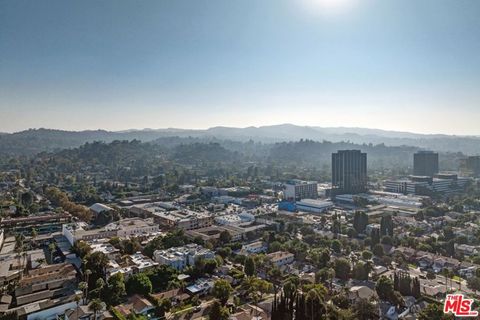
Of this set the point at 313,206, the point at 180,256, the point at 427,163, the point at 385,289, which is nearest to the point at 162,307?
the point at 180,256

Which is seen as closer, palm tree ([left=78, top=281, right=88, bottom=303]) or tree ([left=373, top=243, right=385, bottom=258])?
palm tree ([left=78, top=281, right=88, bottom=303])

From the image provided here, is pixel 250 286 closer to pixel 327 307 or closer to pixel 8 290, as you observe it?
pixel 327 307

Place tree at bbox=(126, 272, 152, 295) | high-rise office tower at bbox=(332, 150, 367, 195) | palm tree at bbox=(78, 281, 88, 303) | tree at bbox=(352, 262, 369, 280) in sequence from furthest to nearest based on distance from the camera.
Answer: high-rise office tower at bbox=(332, 150, 367, 195), tree at bbox=(352, 262, 369, 280), tree at bbox=(126, 272, 152, 295), palm tree at bbox=(78, 281, 88, 303)

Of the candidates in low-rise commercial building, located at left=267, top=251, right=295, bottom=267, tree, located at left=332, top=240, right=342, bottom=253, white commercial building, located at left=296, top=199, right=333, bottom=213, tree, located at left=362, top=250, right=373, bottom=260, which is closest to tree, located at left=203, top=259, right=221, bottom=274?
low-rise commercial building, located at left=267, top=251, right=295, bottom=267

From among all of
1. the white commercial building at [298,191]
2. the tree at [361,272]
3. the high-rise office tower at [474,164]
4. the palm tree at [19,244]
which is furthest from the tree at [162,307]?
the high-rise office tower at [474,164]

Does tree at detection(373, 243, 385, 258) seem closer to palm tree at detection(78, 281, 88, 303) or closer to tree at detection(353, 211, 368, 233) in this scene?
tree at detection(353, 211, 368, 233)

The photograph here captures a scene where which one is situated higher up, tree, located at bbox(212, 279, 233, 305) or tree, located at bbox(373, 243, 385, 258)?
tree, located at bbox(212, 279, 233, 305)

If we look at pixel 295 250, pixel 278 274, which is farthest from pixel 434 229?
pixel 278 274
